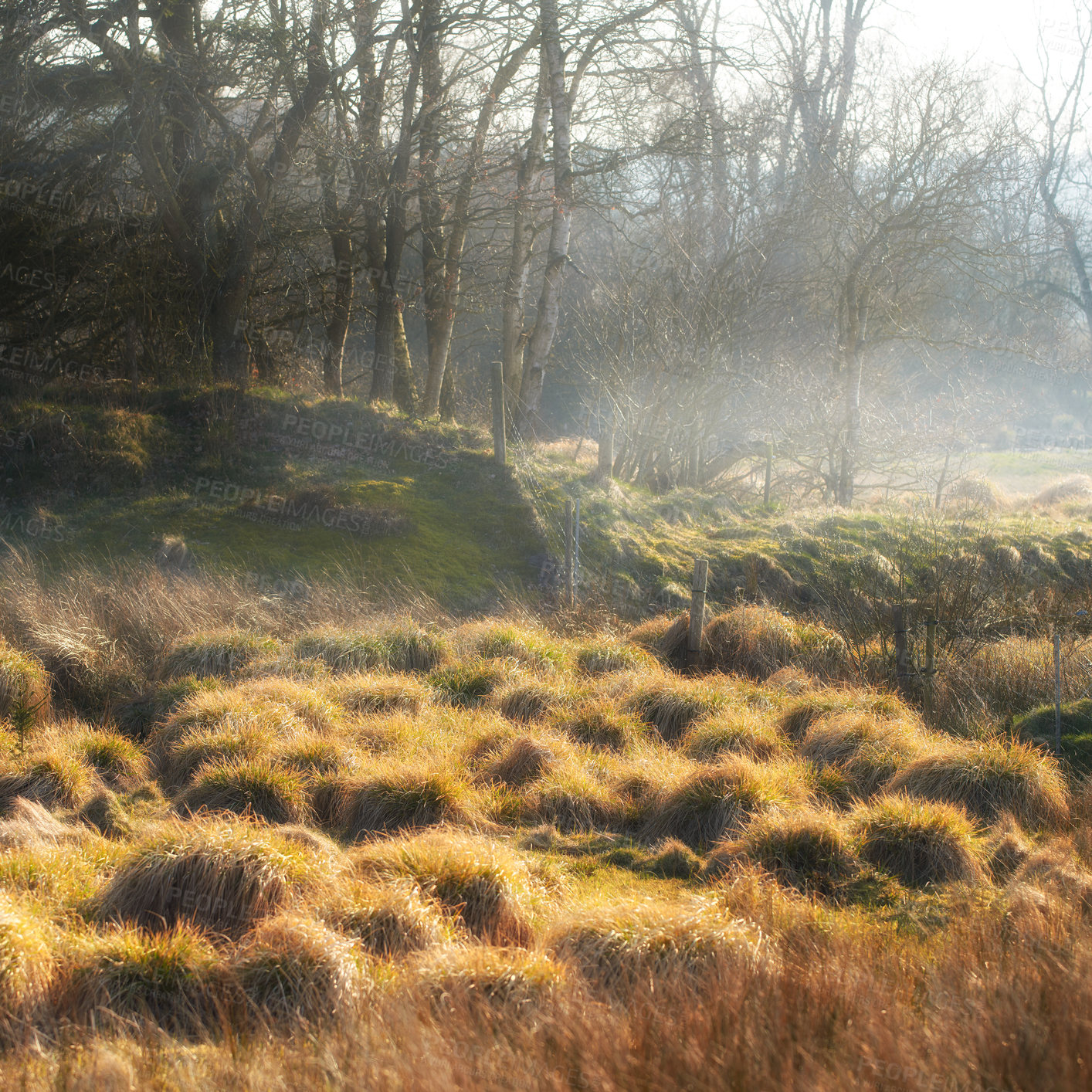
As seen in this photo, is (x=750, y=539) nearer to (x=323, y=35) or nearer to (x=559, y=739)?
(x=559, y=739)

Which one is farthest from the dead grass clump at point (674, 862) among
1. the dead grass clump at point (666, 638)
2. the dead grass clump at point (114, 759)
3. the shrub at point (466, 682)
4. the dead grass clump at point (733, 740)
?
the dead grass clump at point (666, 638)

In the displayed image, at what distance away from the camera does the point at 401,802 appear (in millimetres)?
6020

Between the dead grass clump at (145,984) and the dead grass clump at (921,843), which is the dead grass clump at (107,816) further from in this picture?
the dead grass clump at (921,843)

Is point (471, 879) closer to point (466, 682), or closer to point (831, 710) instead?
point (466, 682)

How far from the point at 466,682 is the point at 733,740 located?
2650mm

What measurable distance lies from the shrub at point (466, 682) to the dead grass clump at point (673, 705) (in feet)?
4.41

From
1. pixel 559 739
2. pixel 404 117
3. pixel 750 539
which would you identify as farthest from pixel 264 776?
pixel 404 117

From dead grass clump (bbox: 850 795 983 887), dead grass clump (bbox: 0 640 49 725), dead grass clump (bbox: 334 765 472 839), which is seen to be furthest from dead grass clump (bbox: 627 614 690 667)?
dead grass clump (bbox: 0 640 49 725)

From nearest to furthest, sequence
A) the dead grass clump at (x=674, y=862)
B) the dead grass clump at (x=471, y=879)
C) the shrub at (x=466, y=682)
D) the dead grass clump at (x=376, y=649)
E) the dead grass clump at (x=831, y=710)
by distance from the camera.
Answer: the dead grass clump at (x=471, y=879) < the dead grass clump at (x=674, y=862) < the dead grass clump at (x=831, y=710) < the shrub at (x=466, y=682) < the dead grass clump at (x=376, y=649)

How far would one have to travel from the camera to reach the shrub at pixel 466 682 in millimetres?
8484

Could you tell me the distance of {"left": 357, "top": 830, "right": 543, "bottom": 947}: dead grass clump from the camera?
4488mm

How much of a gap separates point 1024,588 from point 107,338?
49.0 ft

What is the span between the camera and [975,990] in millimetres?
3377

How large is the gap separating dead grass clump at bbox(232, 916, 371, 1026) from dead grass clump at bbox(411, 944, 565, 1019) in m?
0.29
